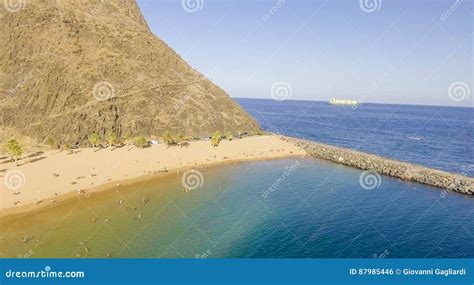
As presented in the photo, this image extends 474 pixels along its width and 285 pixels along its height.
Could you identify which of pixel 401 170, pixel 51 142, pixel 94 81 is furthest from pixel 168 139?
pixel 401 170

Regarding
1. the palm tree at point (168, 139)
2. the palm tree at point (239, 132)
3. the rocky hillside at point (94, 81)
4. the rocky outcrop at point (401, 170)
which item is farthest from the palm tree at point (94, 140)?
the rocky outcrop at point (401, 170)

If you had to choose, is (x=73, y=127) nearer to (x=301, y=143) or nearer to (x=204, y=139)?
(x=204, y=139)

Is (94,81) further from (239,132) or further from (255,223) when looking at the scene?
(255,223)

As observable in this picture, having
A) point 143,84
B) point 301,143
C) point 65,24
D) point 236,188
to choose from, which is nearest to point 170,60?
point 143,84

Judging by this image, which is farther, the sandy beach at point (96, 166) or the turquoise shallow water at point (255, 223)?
the sandy beach at point (96, 166)

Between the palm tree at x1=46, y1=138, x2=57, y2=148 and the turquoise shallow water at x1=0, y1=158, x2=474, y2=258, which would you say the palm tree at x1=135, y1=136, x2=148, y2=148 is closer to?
the palm tree at x1=46, y1=138, x2=57, y2=148

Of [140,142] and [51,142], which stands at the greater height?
[51,142]

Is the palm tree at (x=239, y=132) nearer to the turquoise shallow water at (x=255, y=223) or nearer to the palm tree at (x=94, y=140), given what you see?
the turquoise shallow water at (x=255, y=223)
